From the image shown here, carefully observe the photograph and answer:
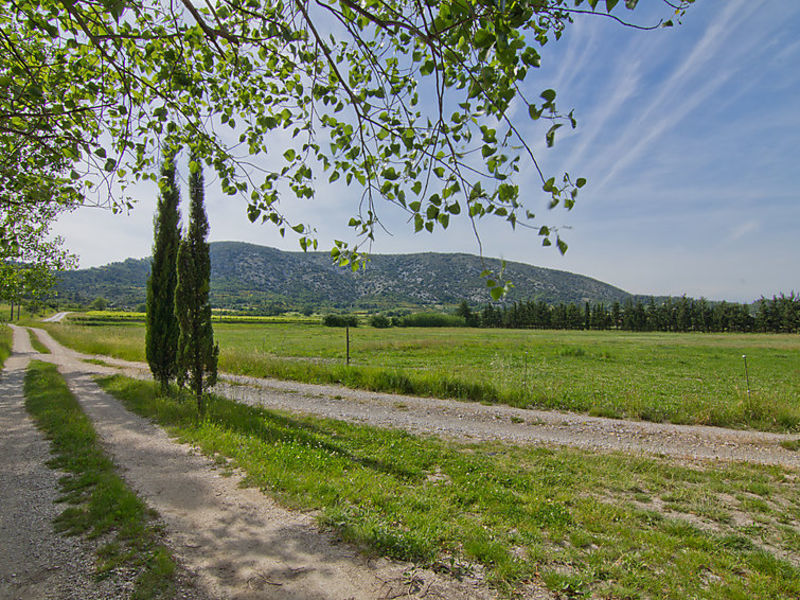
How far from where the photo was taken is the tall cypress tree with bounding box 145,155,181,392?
1252 centimetres

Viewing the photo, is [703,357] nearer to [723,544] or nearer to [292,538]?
[723,544]

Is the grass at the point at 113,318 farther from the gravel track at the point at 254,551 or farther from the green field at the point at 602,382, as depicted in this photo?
the gravel track at the point at 254,551

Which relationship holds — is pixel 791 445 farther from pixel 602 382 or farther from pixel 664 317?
pixel 664 317

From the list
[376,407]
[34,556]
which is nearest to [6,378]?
[376,407]

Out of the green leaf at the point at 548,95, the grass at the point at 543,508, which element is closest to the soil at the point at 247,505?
the grass at the point at 543,508

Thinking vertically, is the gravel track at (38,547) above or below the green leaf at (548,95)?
below

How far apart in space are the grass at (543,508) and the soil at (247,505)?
1.01 feet

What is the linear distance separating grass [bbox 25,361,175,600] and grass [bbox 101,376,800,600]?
139 cm

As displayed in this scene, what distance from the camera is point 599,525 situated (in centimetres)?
441

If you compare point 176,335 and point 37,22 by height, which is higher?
point 37,22

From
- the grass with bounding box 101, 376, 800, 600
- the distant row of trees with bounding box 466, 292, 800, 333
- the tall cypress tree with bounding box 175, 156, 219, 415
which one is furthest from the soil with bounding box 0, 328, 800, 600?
the distant row of trees with bounding box 466, 292, 800, 333

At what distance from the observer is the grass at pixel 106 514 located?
3.34 m

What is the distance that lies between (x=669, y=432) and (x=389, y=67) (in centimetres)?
1041

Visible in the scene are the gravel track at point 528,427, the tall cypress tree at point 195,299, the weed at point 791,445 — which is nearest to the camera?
the gravel track at point 528,427
